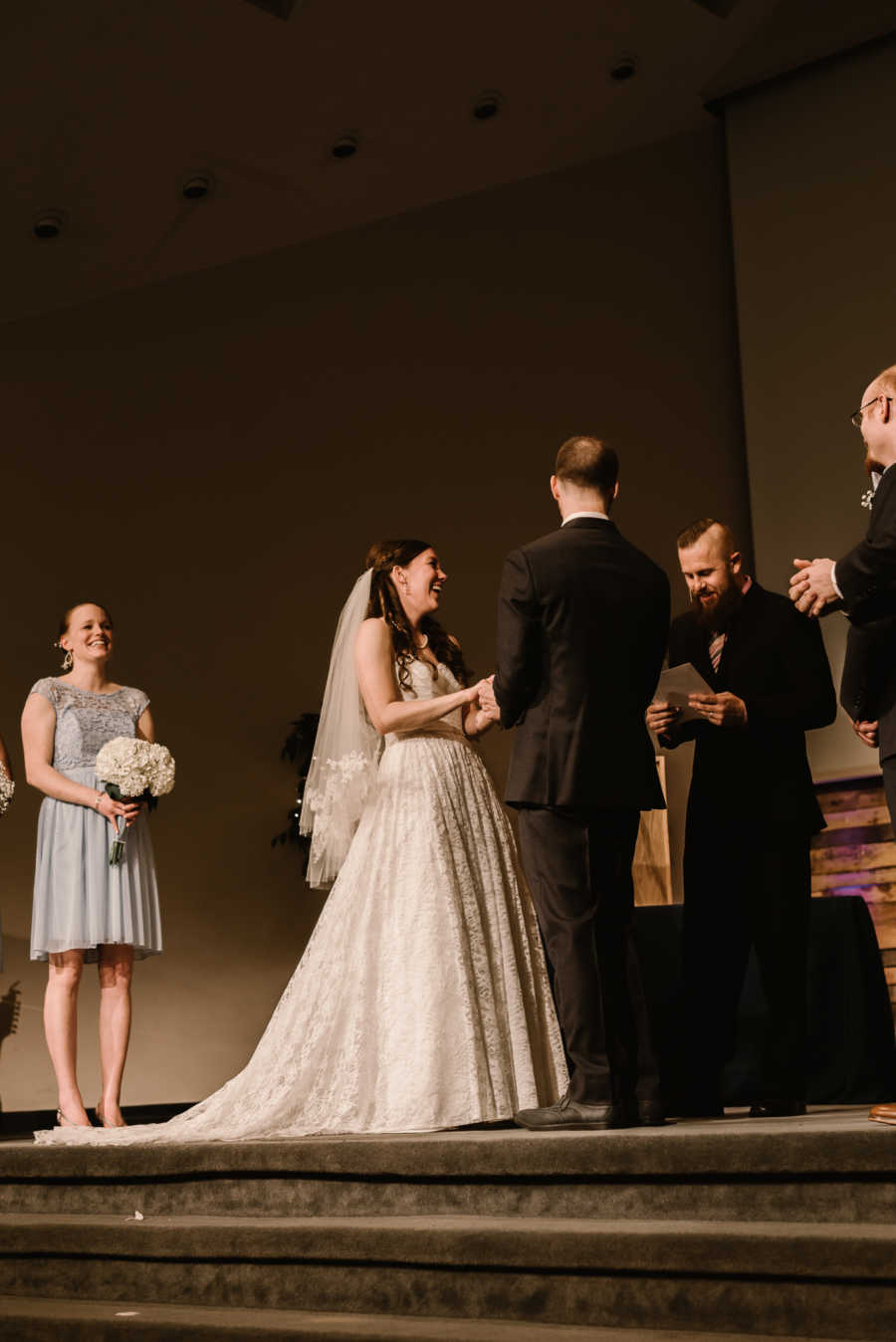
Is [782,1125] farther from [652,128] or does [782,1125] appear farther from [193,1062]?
[652,128]

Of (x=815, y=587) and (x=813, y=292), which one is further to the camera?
(x=813, y=292)

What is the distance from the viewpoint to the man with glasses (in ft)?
8.79

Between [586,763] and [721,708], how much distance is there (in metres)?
0.52

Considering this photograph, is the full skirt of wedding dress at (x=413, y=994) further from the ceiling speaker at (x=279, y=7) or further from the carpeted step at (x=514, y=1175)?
the ceiling speaker at (x=279, y=7)

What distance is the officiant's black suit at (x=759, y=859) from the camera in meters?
3.39

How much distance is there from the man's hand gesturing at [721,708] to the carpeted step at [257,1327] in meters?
1.48

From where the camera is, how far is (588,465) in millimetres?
3182

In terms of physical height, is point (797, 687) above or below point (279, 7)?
below

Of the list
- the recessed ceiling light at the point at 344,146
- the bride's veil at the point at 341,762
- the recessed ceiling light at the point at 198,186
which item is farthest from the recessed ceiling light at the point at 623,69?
the bride's veil at the point at 341,762

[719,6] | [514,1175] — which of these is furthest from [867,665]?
[719,6]

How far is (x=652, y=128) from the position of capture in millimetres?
7680

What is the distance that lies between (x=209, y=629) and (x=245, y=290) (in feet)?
6.20

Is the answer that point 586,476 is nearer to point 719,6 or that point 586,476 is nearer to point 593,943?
point 593,943

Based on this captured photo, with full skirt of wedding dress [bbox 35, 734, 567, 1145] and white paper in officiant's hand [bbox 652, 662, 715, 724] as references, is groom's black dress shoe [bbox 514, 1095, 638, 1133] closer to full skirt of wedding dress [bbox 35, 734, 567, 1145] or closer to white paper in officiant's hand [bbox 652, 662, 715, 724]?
full skirt of wedding dress [bbox 35, 734, 567, 1145]
